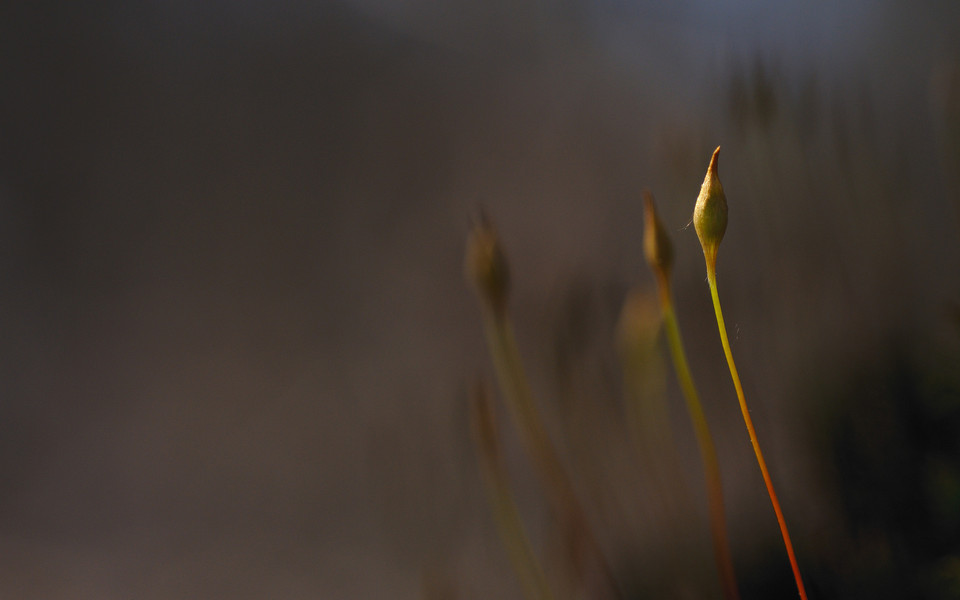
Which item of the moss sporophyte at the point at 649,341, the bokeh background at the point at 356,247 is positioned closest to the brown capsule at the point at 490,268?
the moss sporophyte at the point at 649,341

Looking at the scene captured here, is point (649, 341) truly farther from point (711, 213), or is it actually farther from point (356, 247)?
point (356, 247)

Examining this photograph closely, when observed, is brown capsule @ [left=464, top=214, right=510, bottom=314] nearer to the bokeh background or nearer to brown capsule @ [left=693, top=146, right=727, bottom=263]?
brown capsule @ [left=693, top=146, right=727, bottom=263]

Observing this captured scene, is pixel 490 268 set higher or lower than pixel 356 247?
lower

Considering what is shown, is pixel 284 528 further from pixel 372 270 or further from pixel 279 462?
pixel 372 270

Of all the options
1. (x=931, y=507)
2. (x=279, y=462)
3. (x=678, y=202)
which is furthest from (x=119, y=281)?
(x=931, y=507)

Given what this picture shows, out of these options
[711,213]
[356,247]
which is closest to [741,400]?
[711,213]

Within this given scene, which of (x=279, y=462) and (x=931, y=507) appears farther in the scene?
(x=279, y=462)

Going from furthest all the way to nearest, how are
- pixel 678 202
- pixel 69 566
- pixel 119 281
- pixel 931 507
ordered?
pixel 119 281, pixel 69 566, pixel 678 202, pixel 931 507

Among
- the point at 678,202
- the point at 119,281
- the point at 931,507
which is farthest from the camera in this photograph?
the point at 119,281

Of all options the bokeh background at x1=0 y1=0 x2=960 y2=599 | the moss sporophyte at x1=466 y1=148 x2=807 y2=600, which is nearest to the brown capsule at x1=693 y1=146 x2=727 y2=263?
the moss sporophyte at x1=466 y1=148 x2=807 y2=600
